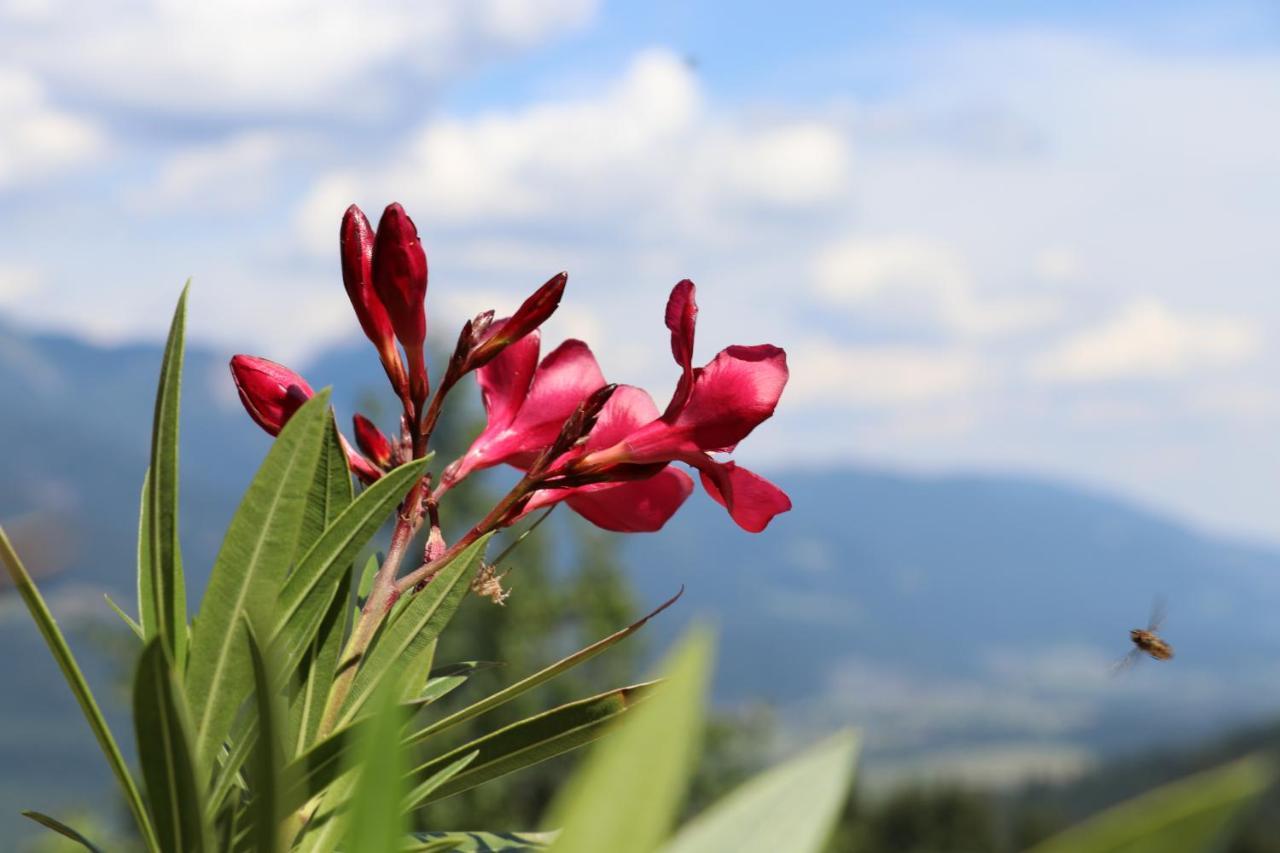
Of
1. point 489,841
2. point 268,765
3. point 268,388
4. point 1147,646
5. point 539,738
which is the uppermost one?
point 268,388

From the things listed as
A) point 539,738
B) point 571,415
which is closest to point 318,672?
point 539,738

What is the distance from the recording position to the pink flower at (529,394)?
1066 mm

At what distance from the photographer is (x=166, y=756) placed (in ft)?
1.88

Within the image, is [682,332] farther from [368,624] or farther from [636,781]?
[636,781]

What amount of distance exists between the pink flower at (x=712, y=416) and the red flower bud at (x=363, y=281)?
177 mm

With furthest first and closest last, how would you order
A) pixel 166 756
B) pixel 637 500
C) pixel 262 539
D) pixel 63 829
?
pixel 637 500
pixel 63 829
pixel 262 539
pixel 166 756

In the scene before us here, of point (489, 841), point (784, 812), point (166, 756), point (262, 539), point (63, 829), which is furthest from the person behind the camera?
point (489, 841)

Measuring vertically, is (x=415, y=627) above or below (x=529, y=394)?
below

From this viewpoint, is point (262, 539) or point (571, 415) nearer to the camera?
point (262, 539)

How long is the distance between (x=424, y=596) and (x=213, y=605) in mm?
207

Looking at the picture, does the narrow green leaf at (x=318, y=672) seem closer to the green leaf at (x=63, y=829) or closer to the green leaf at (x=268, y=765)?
the green leaf at (x=63, y=829)

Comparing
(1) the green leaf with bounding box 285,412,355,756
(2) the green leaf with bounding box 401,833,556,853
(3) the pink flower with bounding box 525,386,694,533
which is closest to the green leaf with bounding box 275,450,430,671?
(1) the green leaf with bounding box 285,412,355,756

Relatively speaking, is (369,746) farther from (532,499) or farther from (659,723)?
(532,499)

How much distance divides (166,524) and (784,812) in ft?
1.54
